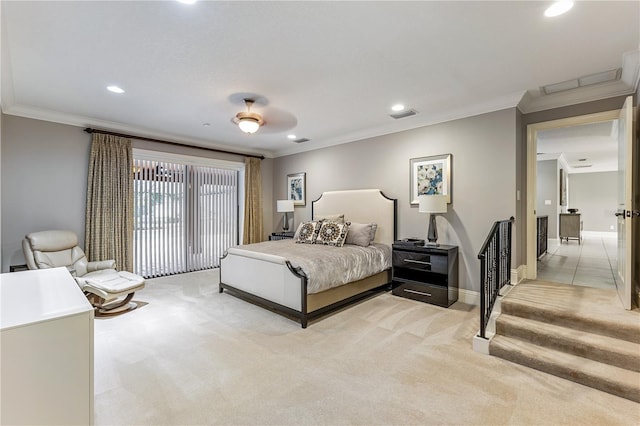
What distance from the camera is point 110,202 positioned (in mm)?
4691

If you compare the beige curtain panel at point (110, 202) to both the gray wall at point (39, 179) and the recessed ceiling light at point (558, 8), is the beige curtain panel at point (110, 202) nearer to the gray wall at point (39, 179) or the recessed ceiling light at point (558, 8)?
the gray wall at point (39, 179)

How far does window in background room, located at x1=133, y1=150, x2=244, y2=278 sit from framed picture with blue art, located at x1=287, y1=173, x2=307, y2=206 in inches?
45.2

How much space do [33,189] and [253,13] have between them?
4.29m

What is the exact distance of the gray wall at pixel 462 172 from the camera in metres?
3.73

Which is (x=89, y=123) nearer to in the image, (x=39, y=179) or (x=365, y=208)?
(x=39, y=179)

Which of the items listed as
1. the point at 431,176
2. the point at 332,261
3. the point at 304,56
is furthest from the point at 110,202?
the point at 431,176

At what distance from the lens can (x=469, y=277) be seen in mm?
3982

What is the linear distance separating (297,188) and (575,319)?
16.6ft

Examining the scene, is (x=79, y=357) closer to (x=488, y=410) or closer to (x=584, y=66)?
(x=488, y=410)

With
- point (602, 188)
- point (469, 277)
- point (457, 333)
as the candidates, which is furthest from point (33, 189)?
point (602, 188)

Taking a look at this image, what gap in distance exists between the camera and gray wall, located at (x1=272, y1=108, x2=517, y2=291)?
3727mm

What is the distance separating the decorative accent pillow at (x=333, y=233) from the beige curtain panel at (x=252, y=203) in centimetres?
239

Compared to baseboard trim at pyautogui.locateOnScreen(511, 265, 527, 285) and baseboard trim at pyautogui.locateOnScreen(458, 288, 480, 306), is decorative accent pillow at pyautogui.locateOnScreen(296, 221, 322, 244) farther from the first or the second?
baseboard trim at pyautogui.locateOnScreen(511, 265, 527, 285)

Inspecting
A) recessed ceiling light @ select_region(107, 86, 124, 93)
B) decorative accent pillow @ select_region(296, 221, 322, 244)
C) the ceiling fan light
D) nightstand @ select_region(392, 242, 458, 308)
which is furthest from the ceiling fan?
nightstand @ select_region(392, 242, 458, 308)
